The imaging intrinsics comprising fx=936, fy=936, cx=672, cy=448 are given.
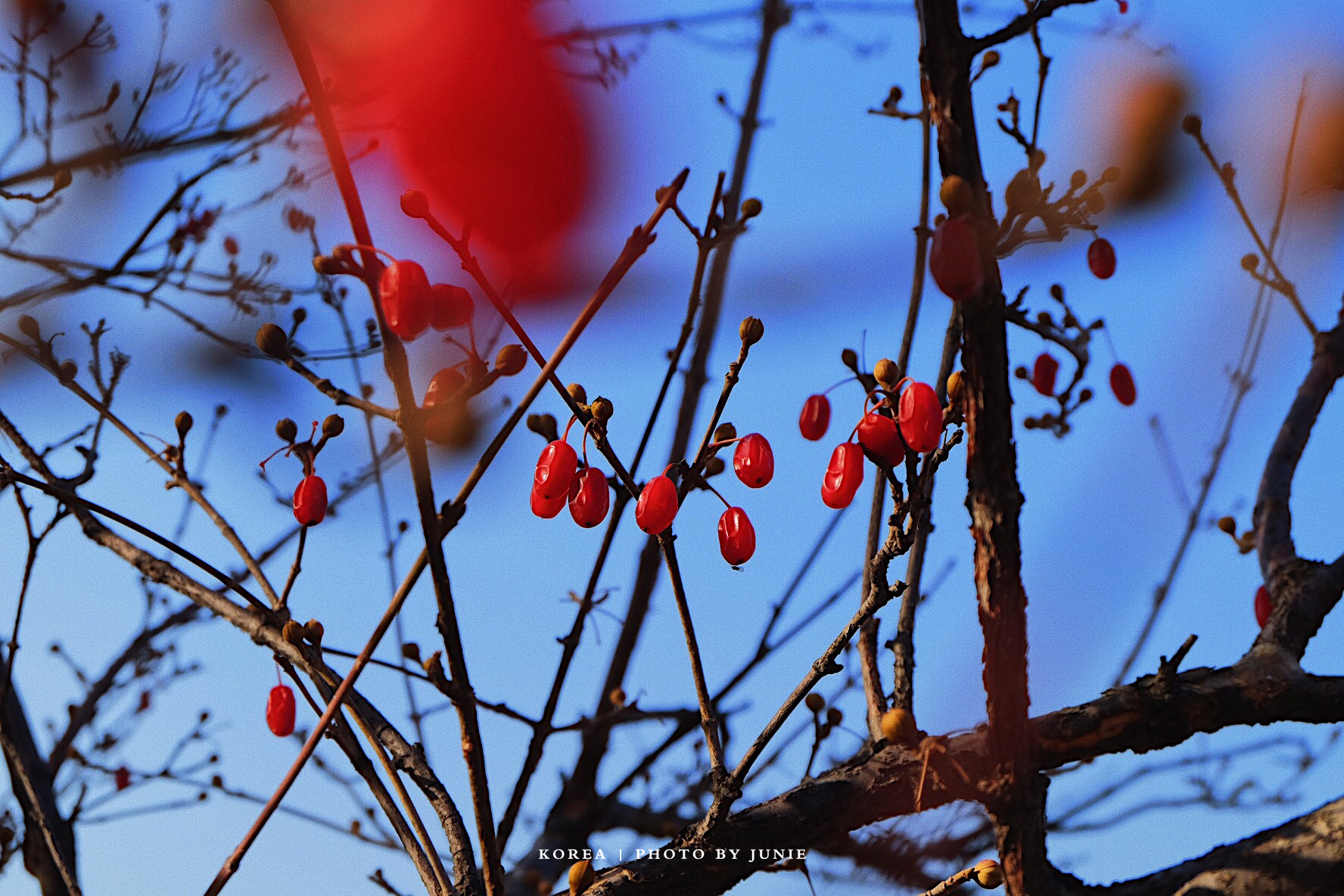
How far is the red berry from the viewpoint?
3.89 feet

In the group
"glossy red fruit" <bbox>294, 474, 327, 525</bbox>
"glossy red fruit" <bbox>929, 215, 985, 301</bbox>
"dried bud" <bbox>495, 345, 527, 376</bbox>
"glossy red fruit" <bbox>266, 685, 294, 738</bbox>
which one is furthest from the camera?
"glossy red fruit" <bbox>266, 685, 294, 738</bbox>

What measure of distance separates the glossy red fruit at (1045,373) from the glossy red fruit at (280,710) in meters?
1.86

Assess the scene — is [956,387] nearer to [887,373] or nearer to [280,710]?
[887,373]

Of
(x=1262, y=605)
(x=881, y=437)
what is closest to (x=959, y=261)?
(x=881, y=437)

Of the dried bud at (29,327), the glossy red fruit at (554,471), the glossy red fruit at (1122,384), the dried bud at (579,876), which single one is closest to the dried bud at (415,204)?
the glossy red fruit at (554,471)

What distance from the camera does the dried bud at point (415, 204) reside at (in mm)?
1137

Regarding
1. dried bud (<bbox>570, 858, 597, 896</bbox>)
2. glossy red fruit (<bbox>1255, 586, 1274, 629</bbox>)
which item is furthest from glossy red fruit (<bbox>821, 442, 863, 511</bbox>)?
glossy red fruit (<bbox>1255, 586, 1274, 629</bbox>)

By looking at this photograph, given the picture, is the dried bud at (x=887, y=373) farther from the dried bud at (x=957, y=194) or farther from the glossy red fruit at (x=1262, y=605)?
the glossy red fruit at (x=1262, y=605)

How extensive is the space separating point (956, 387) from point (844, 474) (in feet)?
1.05

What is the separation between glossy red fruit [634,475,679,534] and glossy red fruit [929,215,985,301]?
0.48 m

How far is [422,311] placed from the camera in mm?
1079

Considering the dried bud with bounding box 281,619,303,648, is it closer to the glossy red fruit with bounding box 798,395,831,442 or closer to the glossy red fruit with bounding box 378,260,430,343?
the glossy red fruit with bounding box 378,260,430,343

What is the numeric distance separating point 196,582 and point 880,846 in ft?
5.30

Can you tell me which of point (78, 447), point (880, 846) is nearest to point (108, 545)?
point (78, 447)
